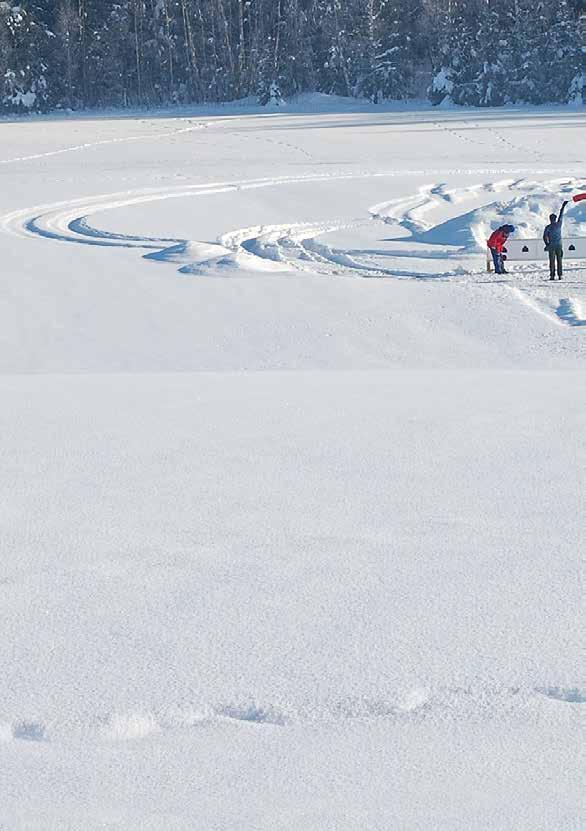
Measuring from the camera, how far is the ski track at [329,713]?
3.23 meters

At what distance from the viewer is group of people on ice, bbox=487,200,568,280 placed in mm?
15000

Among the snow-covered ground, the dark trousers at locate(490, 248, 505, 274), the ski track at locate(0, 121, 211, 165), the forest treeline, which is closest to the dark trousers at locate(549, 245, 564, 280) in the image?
the dark trousers at locate(490, 248, 505, 274)

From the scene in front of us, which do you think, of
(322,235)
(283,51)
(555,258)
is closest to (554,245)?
(555,258)

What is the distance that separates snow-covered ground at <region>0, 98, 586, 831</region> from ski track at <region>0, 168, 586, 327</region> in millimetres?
3106

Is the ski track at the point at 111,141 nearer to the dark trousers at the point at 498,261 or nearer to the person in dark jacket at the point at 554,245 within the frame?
the dark trousers at the point at 498,261

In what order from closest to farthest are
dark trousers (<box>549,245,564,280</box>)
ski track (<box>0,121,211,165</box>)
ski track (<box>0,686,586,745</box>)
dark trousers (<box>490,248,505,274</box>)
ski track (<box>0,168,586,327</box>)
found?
ski track (<box>0,686,586,745</box>)
dark trousers (<box>549,245,564,280</box>)
dark trousers (<box>490,248,505,274</box>)
ski track (<box>0,168,586,327</box>)
ski track (<box>0,121,211,165</box>)

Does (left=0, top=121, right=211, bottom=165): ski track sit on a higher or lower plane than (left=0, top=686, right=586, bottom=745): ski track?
lower

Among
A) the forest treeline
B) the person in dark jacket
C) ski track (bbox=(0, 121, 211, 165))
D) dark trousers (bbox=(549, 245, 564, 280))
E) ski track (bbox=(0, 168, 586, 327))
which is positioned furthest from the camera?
the forest treeline

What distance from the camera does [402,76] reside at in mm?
61031

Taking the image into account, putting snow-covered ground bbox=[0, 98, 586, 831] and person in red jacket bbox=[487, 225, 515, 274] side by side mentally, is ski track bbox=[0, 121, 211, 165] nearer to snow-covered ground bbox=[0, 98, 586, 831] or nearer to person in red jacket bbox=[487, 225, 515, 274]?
person in red jacket bbox=[487, 225, 515, 274]

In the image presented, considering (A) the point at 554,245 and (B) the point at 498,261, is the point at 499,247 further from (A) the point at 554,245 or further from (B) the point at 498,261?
(A) the point at 554,245

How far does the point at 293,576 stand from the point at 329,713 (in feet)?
3.42

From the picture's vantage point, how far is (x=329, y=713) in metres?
3.32

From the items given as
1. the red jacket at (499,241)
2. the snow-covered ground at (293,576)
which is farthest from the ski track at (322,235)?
the snow-covered ground at (293,576)
